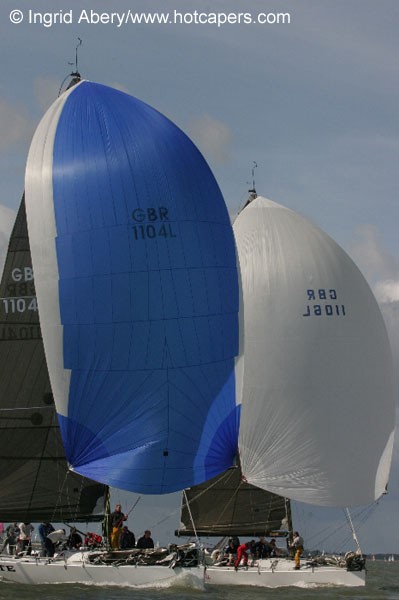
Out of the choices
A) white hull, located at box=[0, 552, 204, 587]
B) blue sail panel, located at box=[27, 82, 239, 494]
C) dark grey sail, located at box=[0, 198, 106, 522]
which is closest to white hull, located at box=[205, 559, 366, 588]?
white hull, located at box=[0, 552, 204, 587]

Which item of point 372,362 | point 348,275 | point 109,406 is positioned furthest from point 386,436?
point 109,406

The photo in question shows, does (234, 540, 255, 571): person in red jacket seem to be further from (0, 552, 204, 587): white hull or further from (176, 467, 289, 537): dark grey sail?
(176, 467, 289, 537): dark grey sail

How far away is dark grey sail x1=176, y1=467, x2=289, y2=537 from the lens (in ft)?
135

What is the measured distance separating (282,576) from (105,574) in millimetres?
5120

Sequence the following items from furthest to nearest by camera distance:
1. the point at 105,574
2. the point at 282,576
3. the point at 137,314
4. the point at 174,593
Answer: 1. the point at 282,576
2. the point at 105,574
3. the point at 137,314
4. the point at 174,593

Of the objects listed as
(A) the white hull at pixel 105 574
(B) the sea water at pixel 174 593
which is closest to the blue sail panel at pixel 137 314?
(A) the white hull at pixel 105 574

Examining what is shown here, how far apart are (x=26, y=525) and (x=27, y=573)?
2537 mm

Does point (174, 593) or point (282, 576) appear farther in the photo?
point (282, 576)

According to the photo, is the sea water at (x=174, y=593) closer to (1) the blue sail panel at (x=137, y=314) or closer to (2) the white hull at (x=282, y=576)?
(2) the white hull at (x=282, y=576)

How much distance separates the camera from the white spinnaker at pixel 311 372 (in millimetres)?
38750

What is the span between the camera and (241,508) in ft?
136

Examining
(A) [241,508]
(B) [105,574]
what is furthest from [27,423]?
(A) [241,508]

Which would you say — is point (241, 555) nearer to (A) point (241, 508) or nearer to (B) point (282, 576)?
(B) point (282, 576)

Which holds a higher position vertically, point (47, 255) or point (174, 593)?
point (47, 255)
